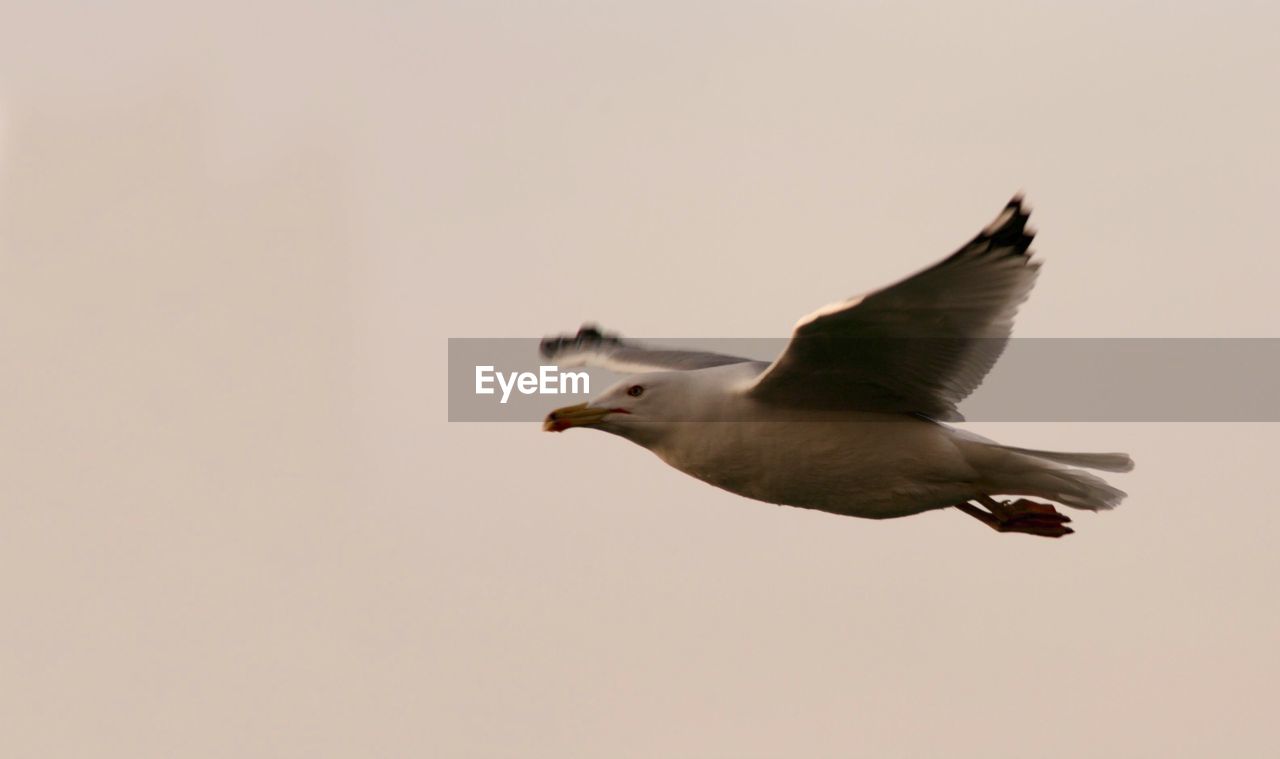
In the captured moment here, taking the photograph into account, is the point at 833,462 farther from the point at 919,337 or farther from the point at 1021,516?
the point at 1021,516

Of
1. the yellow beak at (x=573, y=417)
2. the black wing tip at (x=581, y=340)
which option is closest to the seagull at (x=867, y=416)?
the yellow beak at (x=573, y=417)

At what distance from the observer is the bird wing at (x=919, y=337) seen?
389 inches

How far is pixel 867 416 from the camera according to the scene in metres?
11.0

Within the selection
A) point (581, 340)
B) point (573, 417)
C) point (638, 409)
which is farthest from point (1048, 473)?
point (581, 340)

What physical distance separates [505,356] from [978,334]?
602cm

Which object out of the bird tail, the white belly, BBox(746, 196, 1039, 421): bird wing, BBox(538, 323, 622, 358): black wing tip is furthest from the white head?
BBox(538, 323, 622, 358): black wing tip

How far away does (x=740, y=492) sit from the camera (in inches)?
433

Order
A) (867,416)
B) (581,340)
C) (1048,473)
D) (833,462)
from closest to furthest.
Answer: (833,462) → (867,416) → (1048,473) → (581,340)

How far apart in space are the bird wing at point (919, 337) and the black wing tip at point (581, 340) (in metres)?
4.69

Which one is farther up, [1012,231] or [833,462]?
[1012,231]

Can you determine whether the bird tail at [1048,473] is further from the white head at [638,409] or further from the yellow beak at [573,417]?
the yellow beak at [573,417]

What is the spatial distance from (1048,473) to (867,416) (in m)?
1.14

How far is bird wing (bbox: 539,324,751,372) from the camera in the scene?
14.0 m

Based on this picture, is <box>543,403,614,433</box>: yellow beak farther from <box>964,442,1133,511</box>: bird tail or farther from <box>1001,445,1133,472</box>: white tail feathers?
<box>1001,445,1133,472</box>: white tail feathers
